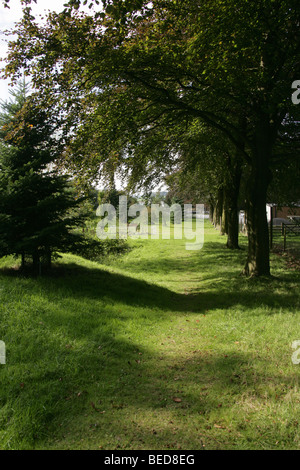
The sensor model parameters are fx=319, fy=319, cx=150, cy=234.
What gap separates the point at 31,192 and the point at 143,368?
5.76 m

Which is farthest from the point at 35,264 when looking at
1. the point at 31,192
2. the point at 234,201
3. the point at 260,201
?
the point at 234,201

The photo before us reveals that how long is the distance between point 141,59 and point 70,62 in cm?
176

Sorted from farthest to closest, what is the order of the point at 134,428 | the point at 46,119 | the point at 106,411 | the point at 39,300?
the point at 46,119 → the point at 39,300 → the point at 106,411 → the point at 134,428

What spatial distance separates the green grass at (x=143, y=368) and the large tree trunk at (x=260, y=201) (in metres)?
1.50

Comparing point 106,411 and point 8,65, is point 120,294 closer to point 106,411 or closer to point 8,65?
point 106,411

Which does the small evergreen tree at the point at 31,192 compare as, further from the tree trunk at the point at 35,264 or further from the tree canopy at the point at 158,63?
the tree canopy at the point at 158,63

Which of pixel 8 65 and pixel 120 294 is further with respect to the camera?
pixel 120 294

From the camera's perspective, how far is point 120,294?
8508mm

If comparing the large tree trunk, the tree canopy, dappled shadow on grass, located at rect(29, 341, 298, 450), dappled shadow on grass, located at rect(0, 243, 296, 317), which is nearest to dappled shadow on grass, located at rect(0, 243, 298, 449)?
dappled shadow on grass, located at rect(29, 341, 298, 450)

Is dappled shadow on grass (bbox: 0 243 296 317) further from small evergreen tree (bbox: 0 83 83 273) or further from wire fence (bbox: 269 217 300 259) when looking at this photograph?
wire fence (bbox: 269 217 300 259)

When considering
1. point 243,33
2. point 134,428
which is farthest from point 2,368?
point 243,33

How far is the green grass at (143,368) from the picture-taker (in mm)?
3127

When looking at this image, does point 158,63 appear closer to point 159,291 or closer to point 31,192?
point 31,192

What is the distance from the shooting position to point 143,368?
15.3 feet
